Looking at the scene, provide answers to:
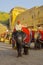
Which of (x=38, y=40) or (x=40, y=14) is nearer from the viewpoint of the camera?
(x=38, y=40)

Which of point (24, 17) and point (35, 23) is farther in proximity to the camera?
point (24, 17)

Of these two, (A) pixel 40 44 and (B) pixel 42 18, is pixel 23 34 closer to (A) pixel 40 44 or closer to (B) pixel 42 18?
(A) pixel 40 44

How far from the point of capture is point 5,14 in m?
105

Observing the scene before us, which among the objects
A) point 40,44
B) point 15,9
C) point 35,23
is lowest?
point 40,44

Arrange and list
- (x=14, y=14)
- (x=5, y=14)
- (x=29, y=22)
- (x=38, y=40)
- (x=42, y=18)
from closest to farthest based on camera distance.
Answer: (x=38, y=40)
(x=42, y=18)
(x=29, y=22)
(x=14, y=14)
(x=5, y=14)

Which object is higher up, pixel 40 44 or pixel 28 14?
pixel 28 14

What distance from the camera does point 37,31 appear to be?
19.5 m

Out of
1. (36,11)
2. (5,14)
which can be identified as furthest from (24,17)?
(5,14)

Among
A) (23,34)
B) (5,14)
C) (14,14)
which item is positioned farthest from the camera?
(5,14)

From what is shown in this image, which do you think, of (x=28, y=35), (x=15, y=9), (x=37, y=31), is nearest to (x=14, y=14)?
(x=15, y=9)

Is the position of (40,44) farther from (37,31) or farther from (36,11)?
(36,11)

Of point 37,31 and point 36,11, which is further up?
point 36,11

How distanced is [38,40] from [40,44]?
0.33m

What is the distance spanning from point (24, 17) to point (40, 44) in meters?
44.3
